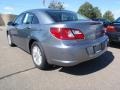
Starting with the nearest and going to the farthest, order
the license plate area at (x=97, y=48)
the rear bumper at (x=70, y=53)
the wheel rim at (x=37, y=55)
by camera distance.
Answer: the rear bumper at (x=70, y=53)
the license plate area at (x=97, y=48)
the wheel rim at (x=37, y=55)

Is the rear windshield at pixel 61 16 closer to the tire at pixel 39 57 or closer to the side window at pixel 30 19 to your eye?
the side window at pixel 30 19

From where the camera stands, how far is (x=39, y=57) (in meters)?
5.53

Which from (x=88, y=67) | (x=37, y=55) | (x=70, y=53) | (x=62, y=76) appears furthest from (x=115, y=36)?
(x=70, y=53)

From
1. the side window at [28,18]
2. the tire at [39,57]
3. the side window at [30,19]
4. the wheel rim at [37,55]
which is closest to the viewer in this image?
the tire at [39,57]

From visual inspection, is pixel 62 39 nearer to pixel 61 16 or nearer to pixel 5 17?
pixel 61 16

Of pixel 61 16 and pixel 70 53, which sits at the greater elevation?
pixel 61 16

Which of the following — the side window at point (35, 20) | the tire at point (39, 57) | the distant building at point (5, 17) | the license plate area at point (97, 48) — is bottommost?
the distant building at point (5, 17)

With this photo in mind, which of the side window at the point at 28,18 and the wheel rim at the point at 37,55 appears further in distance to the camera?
the side window at the point at 28,18

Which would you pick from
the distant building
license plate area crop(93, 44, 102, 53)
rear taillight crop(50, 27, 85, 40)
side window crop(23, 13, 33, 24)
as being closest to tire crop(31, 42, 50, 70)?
rear taillight crop(50, 27, 85, 40)

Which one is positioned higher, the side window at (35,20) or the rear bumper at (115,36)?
the side window at (35,20)

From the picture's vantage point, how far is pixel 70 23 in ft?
16.0

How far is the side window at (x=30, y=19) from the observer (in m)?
5.84

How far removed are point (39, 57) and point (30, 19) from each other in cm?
128

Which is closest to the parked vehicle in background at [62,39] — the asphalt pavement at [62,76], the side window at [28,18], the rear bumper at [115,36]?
the side window at [28,18]
